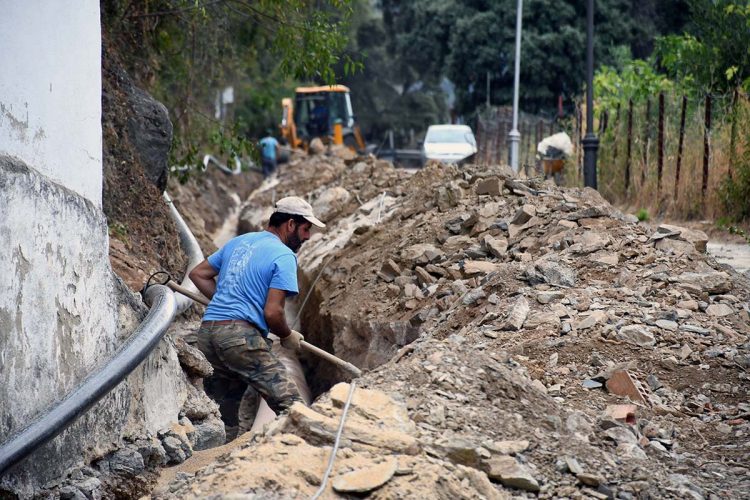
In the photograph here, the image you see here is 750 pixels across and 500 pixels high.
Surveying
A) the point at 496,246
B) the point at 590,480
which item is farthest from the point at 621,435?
the point at 496,246

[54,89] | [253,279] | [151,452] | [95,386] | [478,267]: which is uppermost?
[54,89]

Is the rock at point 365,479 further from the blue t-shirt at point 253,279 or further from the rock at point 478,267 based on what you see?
the rock at point 478,267

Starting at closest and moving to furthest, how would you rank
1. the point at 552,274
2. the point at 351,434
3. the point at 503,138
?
the point at 351,434 < the point at 552,274 < the point at 503,138

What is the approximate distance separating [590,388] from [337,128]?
25907mm

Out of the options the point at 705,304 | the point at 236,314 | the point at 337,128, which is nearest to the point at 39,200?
the point at 236,314

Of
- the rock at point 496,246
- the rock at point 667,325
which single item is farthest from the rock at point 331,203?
the rock at point 667,325

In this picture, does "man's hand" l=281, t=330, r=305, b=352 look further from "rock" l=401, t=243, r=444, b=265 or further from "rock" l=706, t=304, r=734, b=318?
"rock" l=401, t=243, r=444, b=265

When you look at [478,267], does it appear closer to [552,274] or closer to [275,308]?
[552,274]

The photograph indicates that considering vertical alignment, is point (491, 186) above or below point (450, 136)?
above

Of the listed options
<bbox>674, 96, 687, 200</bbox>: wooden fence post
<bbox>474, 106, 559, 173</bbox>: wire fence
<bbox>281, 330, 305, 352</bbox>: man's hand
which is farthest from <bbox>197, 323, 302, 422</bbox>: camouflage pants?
<bbox>474, 106, 559, 173</bbox>: wire fence

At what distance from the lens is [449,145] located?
1036 inches

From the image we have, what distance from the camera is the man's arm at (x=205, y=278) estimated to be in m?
6.48

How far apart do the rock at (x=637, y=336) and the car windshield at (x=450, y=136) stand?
20.7 m

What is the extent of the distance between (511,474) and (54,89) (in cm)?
304
